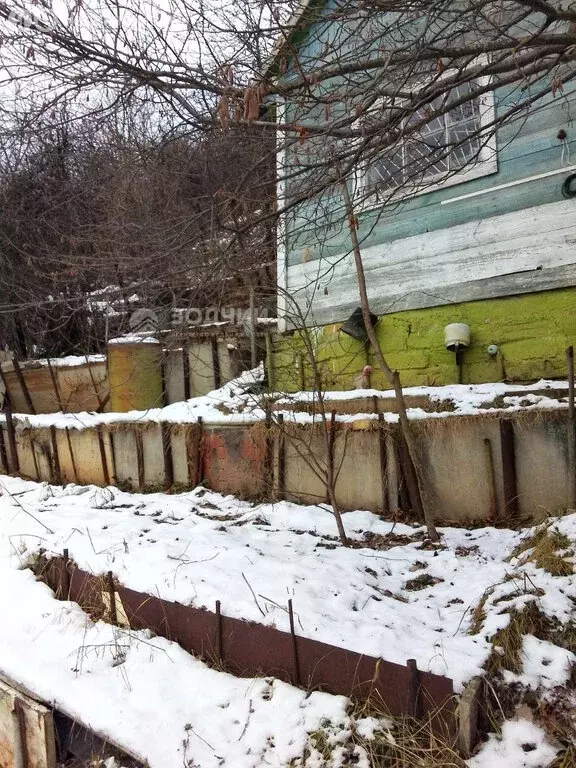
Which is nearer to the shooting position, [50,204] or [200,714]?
[200,714]

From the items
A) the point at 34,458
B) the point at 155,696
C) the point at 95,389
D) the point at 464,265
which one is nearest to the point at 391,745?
the point at 155,696

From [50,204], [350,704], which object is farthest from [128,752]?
[50,204]

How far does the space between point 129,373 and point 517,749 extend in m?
7.54

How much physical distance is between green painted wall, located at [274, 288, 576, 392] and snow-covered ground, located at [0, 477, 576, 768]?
Result: 2.09m

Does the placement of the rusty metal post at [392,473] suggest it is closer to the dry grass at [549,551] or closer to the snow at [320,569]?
the snow at [320,569]

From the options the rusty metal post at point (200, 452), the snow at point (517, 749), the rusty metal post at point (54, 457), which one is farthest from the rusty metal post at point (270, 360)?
the snow at point (517, 749)

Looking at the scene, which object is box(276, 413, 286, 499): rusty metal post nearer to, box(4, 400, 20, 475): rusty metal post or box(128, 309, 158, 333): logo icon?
box(4, 400, 20, 475): rusty metal post

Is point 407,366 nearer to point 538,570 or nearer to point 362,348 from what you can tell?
point 362,348

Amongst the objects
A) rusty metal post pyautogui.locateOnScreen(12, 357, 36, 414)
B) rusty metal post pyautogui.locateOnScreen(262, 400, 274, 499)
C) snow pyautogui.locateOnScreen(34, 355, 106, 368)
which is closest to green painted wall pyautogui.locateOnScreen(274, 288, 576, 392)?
rusty metal post pyautogui.locateOnScreen(262, 400, 274, 499)

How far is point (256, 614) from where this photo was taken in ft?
9.71

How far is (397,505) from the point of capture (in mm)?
4953

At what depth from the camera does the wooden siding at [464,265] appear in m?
5.50

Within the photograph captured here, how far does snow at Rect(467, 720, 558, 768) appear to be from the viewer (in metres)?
2.02

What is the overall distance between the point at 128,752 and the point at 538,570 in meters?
2.31
